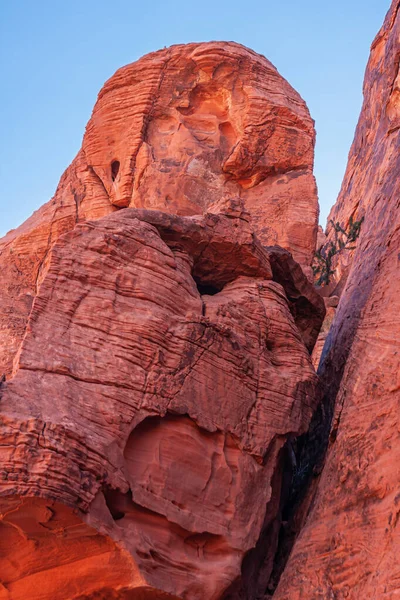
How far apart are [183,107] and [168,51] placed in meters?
1.63

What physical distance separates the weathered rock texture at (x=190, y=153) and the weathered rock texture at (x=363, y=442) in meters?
3.78

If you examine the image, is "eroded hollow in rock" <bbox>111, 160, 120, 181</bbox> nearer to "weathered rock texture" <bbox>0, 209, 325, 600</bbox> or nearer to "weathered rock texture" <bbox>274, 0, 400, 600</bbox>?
"weathered rock texture" <bbox>274, 0, 400, 600</bbox>

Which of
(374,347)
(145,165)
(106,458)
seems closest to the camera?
(106,458)

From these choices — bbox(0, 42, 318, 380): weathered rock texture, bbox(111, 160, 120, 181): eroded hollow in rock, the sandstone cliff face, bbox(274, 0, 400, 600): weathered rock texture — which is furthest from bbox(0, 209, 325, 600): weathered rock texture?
bbox(111, 160, 120, 181): eroded hollow in rock

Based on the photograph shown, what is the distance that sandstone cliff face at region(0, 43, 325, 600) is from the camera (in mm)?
9984

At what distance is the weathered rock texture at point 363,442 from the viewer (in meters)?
10.5

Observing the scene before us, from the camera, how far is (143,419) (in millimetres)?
11031

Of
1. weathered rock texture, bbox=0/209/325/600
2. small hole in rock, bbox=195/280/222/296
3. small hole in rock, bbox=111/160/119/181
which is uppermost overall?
small hole in rock, bbox=111/160/119/181

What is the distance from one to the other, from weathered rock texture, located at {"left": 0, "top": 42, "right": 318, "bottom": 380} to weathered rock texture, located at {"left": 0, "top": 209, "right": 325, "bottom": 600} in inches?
229

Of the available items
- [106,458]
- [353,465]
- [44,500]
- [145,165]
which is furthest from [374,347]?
[145,165]

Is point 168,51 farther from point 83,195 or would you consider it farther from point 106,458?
point 106,458

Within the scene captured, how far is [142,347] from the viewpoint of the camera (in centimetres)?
1155

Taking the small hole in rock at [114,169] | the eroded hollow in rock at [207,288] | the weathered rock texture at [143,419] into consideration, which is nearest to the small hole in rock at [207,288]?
the eroded hollow in rock at [207,288]

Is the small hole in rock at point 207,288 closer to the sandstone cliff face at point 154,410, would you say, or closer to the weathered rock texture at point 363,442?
the sandstone cliff face at point 154,410
